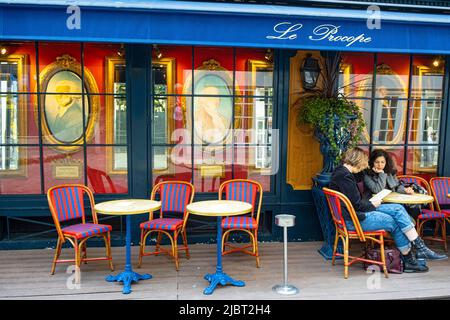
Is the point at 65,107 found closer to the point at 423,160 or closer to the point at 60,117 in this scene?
the point at 60,117

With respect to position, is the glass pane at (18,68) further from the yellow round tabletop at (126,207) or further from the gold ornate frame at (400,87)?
the gold ornate frame at (400,87)

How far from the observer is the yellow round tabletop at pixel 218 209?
12.3ft

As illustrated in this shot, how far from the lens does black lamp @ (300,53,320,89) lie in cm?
512

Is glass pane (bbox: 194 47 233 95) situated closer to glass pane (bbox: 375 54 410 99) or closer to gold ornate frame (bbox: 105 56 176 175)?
gold ornate frame (bbox: 105 56 176 175)

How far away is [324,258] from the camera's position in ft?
15.5

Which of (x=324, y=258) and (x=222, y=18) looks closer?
(x=222, y=18)

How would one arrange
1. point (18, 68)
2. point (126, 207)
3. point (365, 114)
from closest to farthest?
point (126, 207) → point (18, 68) → point (365, 114)

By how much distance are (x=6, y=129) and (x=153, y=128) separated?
179 centimetres

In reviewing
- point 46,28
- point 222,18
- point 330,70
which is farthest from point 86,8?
point 330,70

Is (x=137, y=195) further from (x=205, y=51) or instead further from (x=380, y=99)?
(x=380, y=99)

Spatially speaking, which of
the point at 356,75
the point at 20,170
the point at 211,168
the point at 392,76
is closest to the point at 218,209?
the point at 211,168

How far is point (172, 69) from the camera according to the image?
5.20 metres

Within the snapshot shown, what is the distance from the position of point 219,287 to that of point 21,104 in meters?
3.30

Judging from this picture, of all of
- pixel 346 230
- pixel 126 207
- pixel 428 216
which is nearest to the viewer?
pixel 126 207
